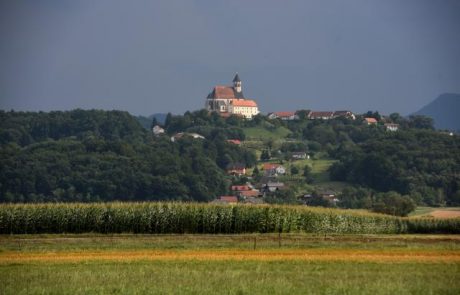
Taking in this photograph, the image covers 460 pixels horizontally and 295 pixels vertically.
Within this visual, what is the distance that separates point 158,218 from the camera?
208 ft

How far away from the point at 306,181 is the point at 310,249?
149759 mm

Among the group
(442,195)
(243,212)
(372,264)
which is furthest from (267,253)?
(442,195)

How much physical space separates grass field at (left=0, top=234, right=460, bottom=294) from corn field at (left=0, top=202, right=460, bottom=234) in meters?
7.54

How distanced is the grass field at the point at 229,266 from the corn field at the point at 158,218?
297 inches

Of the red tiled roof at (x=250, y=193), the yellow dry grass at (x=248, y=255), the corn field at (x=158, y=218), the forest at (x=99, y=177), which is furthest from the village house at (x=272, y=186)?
the yellow dry grass at (x=248, y=255)

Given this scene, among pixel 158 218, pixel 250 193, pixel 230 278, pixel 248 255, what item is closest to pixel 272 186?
pixel 250 193

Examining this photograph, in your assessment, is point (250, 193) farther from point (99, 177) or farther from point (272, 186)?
point (99, 177)

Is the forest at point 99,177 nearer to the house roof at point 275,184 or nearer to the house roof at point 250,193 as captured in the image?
the house roof at point 250,193

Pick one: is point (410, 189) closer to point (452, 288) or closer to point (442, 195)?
point (442, 195)

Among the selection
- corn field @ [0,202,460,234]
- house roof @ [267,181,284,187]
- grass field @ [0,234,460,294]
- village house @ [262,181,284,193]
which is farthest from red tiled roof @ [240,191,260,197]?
grass field @ [0,234,460,294]

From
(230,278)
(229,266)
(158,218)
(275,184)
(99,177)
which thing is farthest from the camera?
(275,184)

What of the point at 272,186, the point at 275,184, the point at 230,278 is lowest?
the point at 230,278

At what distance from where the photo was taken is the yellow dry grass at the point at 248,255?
1586 inches

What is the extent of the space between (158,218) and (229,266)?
87.2 ft
